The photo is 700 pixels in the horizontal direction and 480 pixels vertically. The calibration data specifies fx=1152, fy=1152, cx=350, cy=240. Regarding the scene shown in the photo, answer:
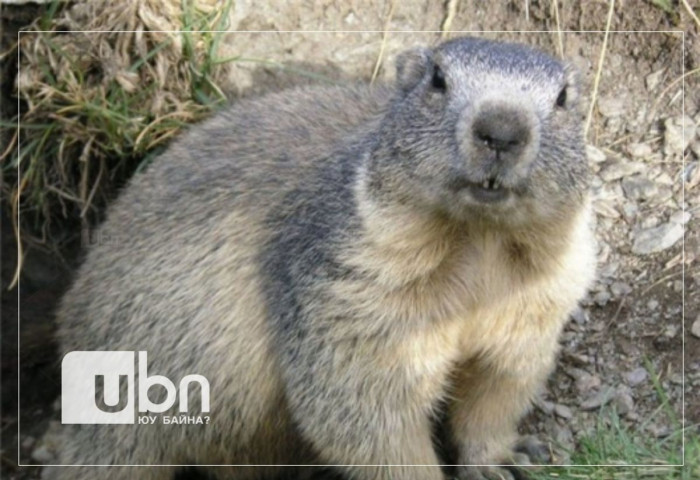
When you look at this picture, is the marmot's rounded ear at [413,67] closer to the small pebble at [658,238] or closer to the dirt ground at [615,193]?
the dirt ground at [615,193]

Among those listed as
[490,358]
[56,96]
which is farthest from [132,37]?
[490,358]

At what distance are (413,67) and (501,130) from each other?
846 mm

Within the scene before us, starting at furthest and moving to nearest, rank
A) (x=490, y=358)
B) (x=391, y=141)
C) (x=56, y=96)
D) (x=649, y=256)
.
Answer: (x=56, y=96), (x=649, y=256), (x=490, y=358), (x=391, y=141)

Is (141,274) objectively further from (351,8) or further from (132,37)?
(351,8)

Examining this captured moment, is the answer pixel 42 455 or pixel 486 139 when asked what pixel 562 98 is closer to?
pixel 486 139

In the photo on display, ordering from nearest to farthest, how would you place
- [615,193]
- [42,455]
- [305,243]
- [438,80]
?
[438,80]
[305,243]
[615,193]
[42,455]

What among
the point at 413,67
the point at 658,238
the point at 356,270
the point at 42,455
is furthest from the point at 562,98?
the point at 42,455

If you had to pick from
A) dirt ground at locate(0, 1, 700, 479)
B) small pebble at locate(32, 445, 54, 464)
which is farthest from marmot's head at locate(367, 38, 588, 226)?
small pebble at locate(32, 445, 54, 464)

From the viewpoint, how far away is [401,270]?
434cm

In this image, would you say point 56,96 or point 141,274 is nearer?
point 141,274

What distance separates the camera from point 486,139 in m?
3.79

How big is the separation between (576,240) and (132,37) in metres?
2.83

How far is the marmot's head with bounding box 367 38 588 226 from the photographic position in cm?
384

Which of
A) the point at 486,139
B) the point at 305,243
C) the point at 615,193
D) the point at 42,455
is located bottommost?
the point at 42,455
